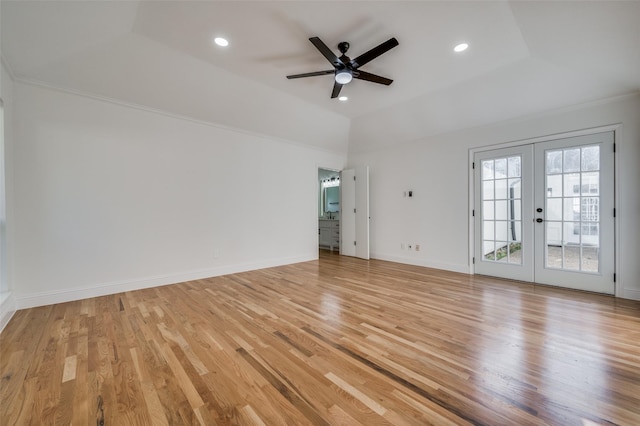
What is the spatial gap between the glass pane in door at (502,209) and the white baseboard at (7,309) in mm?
6112

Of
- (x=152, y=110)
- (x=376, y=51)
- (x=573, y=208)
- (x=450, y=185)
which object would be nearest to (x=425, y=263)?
(x=450, y=185)

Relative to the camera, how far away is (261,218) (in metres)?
5.01

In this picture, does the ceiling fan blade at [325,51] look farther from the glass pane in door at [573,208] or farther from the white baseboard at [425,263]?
the white baseboard at [425,263]

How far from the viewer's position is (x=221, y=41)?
9.38 ft

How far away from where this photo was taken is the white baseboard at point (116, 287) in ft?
9.84

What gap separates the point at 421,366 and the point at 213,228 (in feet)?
12.1

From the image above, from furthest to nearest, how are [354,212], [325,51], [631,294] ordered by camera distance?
[354,212] < [631,294] < [325,51]

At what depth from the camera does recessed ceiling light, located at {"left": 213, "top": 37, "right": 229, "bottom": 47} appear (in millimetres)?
2826

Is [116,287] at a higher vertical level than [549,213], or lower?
lower

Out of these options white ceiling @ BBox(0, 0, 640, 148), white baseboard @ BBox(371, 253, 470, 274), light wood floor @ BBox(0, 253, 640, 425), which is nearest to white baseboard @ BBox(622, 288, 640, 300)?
light wood floor @ BBox(0, 253, 640, 425)

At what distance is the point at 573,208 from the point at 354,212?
373 cm

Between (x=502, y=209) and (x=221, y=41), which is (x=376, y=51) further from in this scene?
(x=502, y=209)

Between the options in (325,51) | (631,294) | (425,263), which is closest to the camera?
(325,51)

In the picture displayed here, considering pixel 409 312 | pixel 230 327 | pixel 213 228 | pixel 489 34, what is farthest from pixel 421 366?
pixel 213 228
